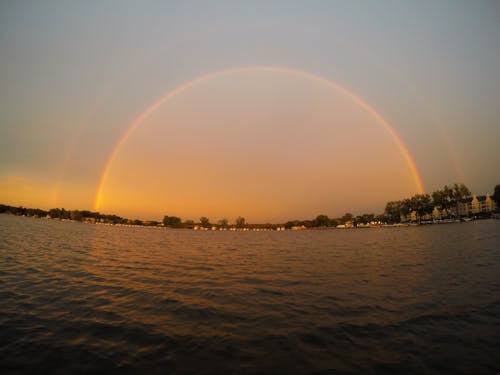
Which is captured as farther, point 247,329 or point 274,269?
point 274,269

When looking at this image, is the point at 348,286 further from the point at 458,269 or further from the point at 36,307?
the point at 36,307

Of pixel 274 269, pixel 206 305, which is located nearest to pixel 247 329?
pixel 206 305

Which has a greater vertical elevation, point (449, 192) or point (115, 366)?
point (449, 192)

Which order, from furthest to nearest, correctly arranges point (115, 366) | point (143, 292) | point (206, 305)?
point (143, 292) < point (206, 305) < point (115, 366)

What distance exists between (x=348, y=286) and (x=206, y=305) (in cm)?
1060

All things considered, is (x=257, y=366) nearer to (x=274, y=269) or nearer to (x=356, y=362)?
(x=356, y=362)

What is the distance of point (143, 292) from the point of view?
17.4m

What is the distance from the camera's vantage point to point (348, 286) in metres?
19.3

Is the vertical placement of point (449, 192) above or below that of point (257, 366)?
above

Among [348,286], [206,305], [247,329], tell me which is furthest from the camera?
[348,286]

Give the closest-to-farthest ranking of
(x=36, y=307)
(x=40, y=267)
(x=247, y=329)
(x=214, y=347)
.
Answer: (x=214, y=347) < (x=247, y=329) < (x=36, y=307) < (x=40, y=267)

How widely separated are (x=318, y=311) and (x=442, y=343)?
527 centimetres

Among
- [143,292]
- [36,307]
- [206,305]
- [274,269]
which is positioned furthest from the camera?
[274,269]

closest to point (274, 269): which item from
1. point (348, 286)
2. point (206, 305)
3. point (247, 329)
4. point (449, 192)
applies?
point (348, 286)
